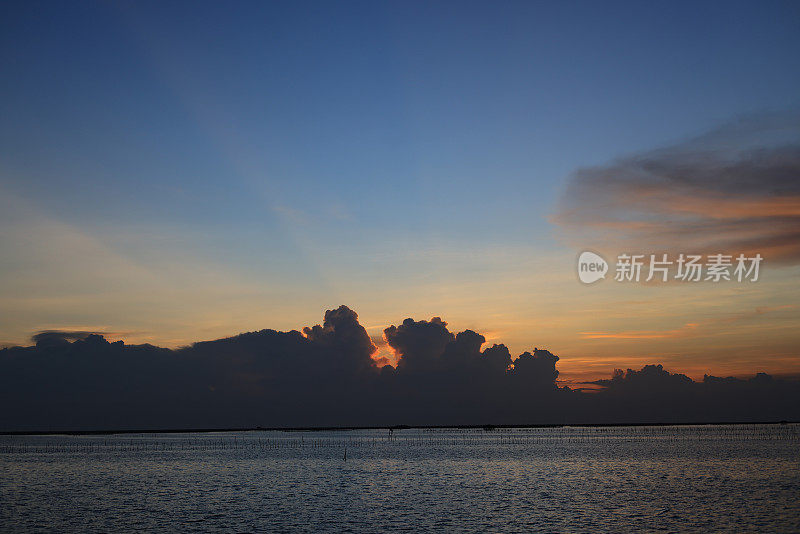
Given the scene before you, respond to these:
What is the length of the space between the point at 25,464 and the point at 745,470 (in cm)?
14902

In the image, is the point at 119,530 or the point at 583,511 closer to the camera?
the point at 119,530

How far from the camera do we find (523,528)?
5812 cm

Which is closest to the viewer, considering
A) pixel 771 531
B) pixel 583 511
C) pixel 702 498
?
pixel 771 531

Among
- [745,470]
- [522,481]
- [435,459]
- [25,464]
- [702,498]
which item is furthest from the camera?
[435,459]

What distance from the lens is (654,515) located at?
65625 millimetres

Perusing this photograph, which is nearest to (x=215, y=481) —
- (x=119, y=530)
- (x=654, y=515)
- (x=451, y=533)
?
(x=119, y=530)

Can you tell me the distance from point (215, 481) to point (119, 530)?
156 feet

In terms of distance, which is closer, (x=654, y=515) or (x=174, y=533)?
(x=174, y=533)

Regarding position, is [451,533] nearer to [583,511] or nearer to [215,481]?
[583,511]

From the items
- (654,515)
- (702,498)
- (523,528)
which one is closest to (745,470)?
(702,498)

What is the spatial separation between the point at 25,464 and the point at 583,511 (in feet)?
424

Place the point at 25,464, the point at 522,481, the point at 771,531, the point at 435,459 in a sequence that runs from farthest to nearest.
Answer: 1. the point at 435,459
2. the point at 25,464
3. the point at 522,481
4. the point at 771,531

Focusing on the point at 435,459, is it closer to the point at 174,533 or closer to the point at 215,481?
the point at 215,481

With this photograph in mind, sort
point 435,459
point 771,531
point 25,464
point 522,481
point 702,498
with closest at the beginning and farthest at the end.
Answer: point 771,531 → point 702,498 → point 522,481 → point 25,464 → point 435,459
